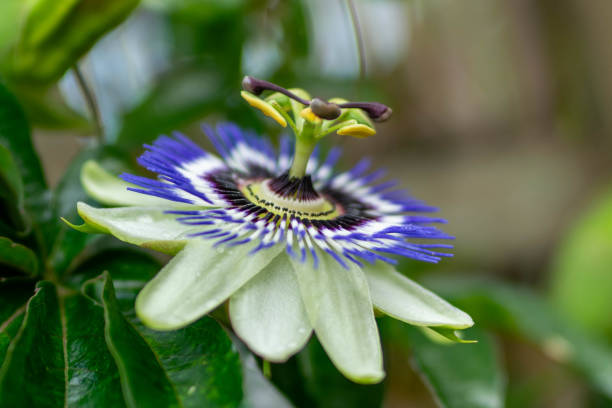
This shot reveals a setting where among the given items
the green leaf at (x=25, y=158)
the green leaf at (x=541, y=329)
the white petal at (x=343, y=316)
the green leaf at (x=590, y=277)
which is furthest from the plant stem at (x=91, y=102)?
the green leaf at (x=590, y=277)

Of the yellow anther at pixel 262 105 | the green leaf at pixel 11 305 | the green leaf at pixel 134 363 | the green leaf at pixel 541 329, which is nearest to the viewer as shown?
the green leaf at pixel 134 363

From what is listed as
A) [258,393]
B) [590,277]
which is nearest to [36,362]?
[258,393]

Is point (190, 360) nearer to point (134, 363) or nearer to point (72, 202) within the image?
point (134, 363)

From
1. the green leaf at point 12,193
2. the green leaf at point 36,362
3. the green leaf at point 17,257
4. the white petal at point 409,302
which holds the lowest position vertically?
the green leaf at point 36,362

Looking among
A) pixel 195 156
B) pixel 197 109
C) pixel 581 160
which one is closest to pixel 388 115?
pixel 195 156

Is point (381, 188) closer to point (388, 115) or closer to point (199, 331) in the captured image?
point (388, 115)

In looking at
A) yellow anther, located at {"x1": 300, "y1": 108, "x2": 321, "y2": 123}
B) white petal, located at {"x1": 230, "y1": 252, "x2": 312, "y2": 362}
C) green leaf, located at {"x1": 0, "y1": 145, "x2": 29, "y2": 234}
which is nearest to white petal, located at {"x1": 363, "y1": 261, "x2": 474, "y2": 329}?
white petal, located at {"x1": 230, "y1": 252, "x2": 312, "y2": 362}

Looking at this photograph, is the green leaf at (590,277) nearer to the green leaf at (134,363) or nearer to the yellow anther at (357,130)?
the yellow anther at (357,130)
